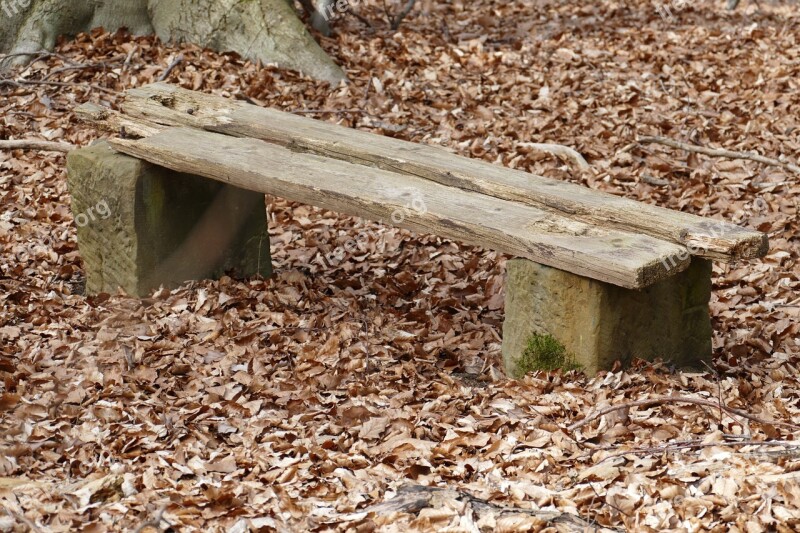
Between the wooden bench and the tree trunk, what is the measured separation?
2353 mm

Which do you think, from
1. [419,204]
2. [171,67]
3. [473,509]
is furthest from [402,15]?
[473,509]

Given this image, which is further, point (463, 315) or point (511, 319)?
point (463, 315)

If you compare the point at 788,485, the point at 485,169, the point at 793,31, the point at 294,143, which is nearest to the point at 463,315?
the point at 485,169

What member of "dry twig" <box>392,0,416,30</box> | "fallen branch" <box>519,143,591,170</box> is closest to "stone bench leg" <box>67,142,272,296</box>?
"fallen branch" <box>519,143,591,170</box>

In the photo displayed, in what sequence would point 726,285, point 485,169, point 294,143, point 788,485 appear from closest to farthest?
point 788,485
point 485,169
point 294,143
point 726,285

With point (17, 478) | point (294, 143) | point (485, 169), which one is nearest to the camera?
point (17, 478)

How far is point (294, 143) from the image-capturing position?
16.8 ft

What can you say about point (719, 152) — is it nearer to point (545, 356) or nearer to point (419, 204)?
point (545, 356)

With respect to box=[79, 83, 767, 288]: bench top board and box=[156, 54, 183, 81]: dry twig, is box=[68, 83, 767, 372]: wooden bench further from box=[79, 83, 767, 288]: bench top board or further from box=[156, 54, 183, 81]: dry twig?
box=[156, 54, 183, 81]: dry twig

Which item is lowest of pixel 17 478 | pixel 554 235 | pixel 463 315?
pixel 17 478

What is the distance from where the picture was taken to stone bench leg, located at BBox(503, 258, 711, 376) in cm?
404

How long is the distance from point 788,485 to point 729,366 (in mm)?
1554

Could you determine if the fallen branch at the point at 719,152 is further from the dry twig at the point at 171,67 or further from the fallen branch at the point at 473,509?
the fallen branch at the point at 473,509

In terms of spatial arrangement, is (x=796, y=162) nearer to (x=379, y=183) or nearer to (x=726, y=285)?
(x=726, y=285)
